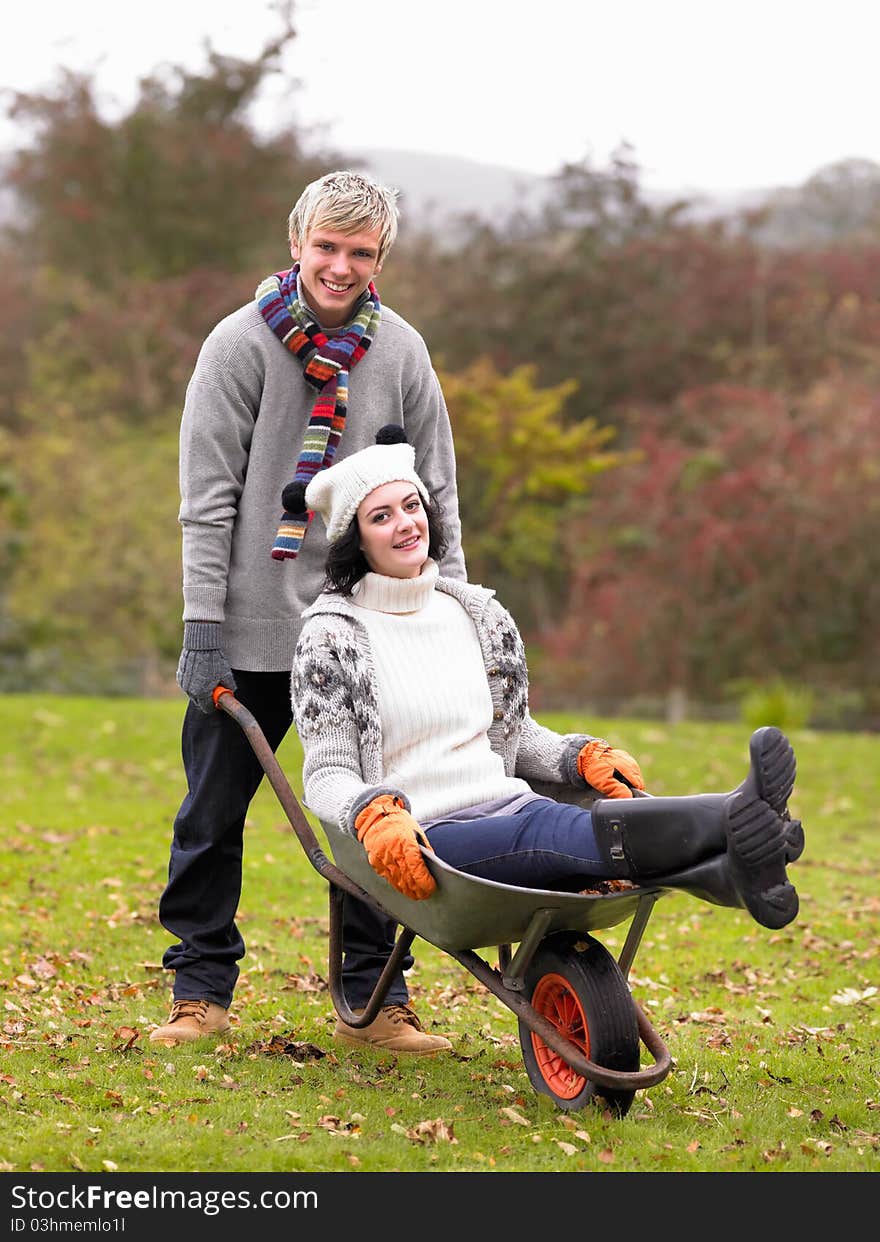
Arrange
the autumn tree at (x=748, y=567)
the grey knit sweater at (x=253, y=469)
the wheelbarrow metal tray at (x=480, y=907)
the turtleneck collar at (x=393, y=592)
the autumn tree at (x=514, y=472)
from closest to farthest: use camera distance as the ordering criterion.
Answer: the wheelbarrow metal tray at (x=480, y=907), the turtleneck collar at (x=393, y=592), the grey knit sweater at (x=253, y=469), the autumn tree at (x=748, y=567), the autumn tree at (x=514, y=472)

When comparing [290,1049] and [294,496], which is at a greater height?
[294,496]

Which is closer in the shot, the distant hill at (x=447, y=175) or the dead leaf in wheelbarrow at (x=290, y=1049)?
the dead leaf in wheelbarrow at (x=290, y=1049)

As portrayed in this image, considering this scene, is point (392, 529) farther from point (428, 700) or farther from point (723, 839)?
point (723, 839)

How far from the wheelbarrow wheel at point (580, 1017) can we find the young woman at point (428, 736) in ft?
0.63

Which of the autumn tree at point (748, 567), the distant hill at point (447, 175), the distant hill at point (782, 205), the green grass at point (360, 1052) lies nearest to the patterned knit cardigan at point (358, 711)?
the green grass at point (360, 1052)

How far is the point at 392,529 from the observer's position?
3736 millimetres

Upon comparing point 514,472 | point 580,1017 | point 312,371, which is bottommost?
point 580,1017

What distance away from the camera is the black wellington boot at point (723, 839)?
9.67 feet

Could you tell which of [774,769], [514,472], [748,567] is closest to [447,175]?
[514,472]

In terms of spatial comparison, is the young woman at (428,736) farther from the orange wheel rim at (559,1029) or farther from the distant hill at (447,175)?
the distant hill at (447,175)

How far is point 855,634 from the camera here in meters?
15.5

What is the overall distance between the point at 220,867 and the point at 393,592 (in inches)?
38.5

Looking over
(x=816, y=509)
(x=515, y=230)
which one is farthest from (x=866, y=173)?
(x=816, y=509)

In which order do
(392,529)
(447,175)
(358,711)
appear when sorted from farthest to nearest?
(447,175), (392,529), (358,711)
